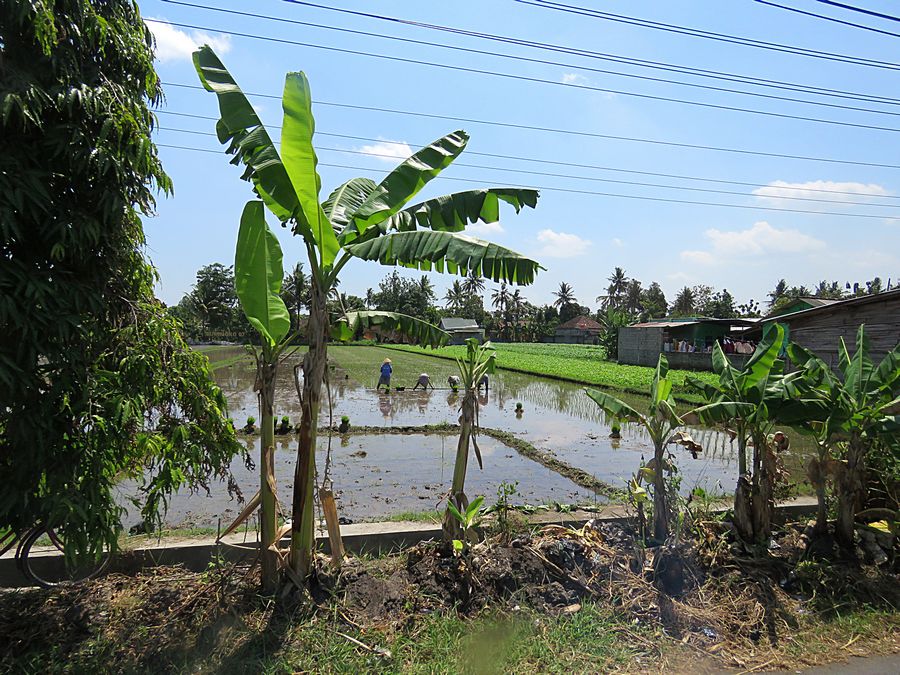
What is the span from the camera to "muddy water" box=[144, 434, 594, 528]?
734cm

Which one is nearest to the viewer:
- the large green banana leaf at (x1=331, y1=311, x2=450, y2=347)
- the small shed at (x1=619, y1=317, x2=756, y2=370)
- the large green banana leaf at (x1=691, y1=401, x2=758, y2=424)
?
the large green banana leaf at (x1=331, y1=311, x2=450, y2=347)

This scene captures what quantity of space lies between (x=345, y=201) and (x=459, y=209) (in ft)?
3.31

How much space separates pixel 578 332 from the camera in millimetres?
78375

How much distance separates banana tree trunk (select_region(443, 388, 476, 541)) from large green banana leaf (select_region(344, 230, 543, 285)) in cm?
109

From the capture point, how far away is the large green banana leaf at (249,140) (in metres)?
3.91

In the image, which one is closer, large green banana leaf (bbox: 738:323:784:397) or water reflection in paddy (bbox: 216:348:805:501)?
large green banana leaf (bbox: 738:323:784:397)

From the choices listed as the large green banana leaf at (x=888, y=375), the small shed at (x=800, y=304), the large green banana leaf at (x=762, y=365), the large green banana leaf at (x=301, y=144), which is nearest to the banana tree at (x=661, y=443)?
the large green banana leaf at (x=762, y=365)

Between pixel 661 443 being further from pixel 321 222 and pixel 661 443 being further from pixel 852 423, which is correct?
pixel 321 222

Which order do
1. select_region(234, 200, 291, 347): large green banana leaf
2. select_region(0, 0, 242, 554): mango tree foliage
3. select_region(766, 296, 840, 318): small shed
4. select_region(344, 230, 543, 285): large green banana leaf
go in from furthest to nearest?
1. select_region(766, 296, 840, 318): small shed
2. select_region(344, 230, 543, 285): large green banana leaf
3. select_region(234, 200, 291, 347): large green banana leaf
4. select_region(0, 0, 242, 554): mango tree foliage

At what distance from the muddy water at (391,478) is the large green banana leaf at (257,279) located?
9.43 feet

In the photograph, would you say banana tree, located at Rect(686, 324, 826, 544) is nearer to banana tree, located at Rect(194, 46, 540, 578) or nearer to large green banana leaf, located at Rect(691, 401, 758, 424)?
large green banana leaf, located at Rect(691, 401, 758, 424)

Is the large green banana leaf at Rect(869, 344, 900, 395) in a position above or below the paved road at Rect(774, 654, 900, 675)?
above

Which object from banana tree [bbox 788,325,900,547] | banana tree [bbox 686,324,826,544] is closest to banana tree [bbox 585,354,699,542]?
banana tree [bbox 686,324,826,544]

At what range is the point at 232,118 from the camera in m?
3.91
